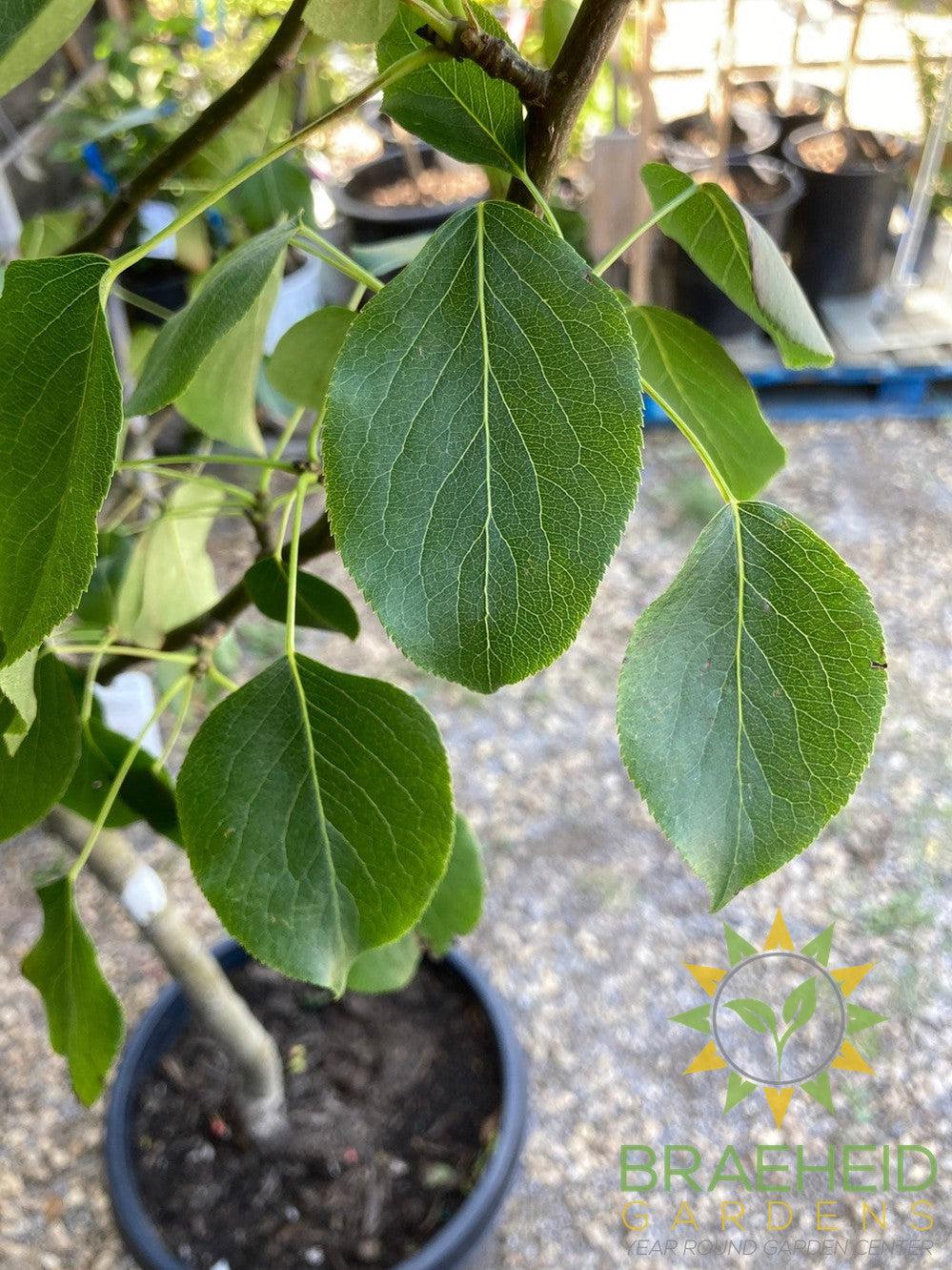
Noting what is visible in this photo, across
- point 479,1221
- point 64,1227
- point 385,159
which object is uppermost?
point 385,159

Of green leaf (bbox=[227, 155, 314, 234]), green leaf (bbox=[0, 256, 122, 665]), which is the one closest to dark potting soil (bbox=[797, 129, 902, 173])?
green leaf (bbox=[227, 155, 314, 234])

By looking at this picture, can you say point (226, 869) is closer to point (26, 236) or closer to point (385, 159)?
point (26, 236)

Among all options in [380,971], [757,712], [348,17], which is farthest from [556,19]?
[380,971]

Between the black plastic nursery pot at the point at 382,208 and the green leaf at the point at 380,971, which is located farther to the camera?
the black plastic nursery pot at the point at 382,208

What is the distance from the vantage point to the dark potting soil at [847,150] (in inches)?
85.4

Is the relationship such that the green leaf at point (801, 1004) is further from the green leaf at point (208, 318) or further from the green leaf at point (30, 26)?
the green leaf at point (30, 26)

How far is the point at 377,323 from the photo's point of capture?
0.38 meters

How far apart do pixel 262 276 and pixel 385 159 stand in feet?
7.40

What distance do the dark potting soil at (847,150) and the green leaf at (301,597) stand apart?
1.96 m

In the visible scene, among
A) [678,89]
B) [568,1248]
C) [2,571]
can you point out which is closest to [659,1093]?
[568,1248]

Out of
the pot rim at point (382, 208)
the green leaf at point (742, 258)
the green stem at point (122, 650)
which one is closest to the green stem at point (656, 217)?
the green leaf at point (742, 258)

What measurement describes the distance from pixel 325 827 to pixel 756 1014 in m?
0.84

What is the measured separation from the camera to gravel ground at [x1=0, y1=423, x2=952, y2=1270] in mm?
1109

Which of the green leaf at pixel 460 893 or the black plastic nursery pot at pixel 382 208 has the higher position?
the black plastic nursery pot at pixel 382 208
